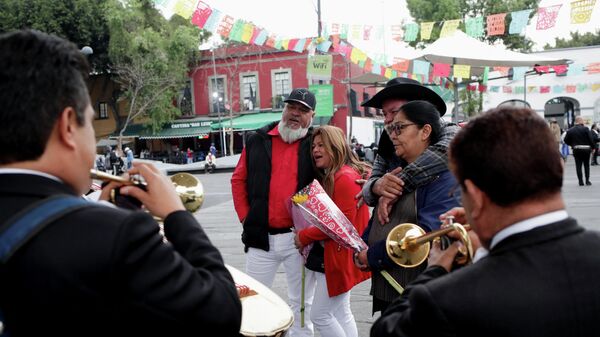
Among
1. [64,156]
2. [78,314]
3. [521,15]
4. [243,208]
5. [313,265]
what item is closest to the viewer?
[78,314]

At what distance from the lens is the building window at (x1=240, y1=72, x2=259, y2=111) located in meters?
35.0

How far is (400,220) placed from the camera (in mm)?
2477

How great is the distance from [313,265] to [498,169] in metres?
2.18

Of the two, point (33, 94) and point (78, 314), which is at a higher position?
point (33, 94)

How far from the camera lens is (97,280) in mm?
1078

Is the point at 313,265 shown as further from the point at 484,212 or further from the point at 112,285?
the point at 112,285

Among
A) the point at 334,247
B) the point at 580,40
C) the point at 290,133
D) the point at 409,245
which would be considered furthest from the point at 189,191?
the point at 580,40

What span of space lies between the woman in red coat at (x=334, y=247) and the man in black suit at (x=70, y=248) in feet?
6.49

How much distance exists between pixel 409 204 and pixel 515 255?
121 centimetres

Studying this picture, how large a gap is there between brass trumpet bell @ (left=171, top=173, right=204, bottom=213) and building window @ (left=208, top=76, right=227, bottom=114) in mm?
34165

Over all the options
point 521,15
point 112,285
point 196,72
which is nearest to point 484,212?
point 112,285

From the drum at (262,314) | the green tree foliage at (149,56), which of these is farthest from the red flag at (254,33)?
the green tree foliage at (149,56)

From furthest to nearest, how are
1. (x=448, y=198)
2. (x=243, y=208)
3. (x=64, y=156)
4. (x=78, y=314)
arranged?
1. (x=243, y=208)
2. (x=448, y=198)
3. (x=64, y=156)
4. (x=78, y=314)

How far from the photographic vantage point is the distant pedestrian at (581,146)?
12.5 meters
